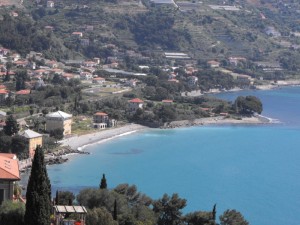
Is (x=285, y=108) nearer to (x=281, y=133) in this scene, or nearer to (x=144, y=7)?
(x=281, y=133)

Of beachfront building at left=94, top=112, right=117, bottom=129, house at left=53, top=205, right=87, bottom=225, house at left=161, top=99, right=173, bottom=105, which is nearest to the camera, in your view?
house at left=53, top=205, right=87, bottom=225

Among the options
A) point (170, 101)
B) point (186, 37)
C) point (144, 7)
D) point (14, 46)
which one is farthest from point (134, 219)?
point (144, 7)

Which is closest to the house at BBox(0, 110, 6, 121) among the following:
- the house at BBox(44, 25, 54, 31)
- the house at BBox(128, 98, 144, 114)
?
the house at BBox(128, 98, 144, 114)

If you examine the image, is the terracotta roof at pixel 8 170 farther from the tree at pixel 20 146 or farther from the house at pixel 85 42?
the house at pixel 85 42

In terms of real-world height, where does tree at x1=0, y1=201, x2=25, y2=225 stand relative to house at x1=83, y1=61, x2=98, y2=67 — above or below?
above

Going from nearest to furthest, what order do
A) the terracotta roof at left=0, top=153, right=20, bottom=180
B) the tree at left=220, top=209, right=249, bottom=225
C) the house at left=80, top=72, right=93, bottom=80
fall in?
the terracotta roof at left=0, top=153, right=20, bottom=180 < the tree at left=220, top=209, right=249, bottom=225 < the house at left=80, top=72, right=93, bottom=80

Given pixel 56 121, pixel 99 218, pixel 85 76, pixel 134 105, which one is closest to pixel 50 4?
pixel 85 76

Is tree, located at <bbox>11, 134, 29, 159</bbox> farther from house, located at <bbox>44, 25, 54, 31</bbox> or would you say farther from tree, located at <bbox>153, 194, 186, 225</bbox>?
house, located at <bbox>44, 25, 54, 31</bbox>
